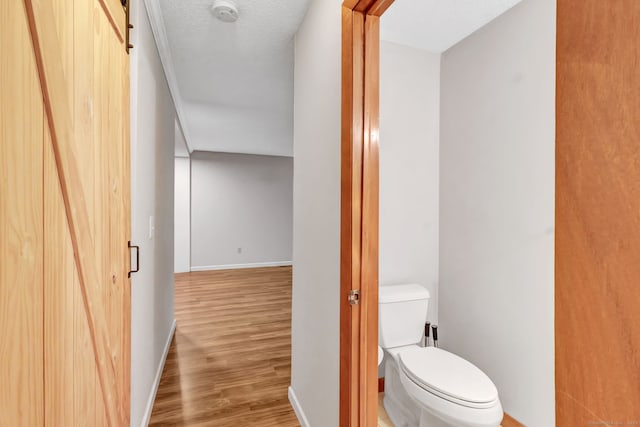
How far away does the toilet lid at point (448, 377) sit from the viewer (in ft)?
4.21

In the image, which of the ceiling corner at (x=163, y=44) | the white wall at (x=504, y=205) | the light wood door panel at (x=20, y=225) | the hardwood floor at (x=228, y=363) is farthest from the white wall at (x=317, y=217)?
the white wall at (x=504, y=205)

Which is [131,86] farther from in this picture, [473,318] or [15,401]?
[473,318]

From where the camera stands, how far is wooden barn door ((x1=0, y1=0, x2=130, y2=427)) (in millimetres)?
531

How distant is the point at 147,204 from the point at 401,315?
5.51 ft

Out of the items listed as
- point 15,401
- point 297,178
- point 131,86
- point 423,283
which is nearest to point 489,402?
point 423,283

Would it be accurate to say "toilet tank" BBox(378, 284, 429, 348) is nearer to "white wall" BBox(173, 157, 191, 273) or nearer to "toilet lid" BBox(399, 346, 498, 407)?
"toilet lid" BBox(399, 346, 498, 407)

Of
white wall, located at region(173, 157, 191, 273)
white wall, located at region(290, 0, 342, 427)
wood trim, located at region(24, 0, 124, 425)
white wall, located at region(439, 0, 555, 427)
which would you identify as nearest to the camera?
wood trim, located at region(24, 0, 124, 425)

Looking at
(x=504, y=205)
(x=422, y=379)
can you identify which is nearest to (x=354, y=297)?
(x=422, y=379)

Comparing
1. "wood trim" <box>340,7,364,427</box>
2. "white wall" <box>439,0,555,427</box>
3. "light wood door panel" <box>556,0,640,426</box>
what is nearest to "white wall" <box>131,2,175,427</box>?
"wood trim" <box>340,7,364,427</box>

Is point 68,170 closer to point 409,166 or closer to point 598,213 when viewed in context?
point 598,213

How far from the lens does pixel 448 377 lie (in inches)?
55.4

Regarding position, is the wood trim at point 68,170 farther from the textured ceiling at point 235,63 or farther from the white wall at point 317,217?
the textured ceiling at point 235,63

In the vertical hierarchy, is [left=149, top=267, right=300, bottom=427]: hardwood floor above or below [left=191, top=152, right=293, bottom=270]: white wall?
below

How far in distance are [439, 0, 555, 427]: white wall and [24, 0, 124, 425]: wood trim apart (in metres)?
1.97
